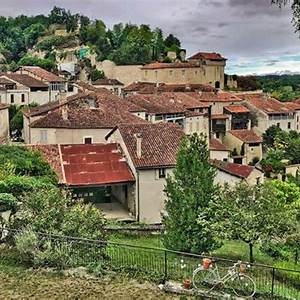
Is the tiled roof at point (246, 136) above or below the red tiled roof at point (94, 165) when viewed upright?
above

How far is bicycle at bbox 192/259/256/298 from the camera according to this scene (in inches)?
452

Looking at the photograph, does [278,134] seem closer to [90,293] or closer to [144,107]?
[144,107]

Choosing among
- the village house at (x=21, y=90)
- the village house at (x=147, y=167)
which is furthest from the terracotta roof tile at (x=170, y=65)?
the village house at (x=147, y=167)

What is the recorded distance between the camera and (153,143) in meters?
28.5

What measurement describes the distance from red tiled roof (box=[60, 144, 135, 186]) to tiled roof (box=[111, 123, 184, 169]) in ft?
2.79

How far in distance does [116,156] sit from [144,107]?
19731 millimetres

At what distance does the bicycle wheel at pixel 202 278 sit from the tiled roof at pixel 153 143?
14.8 m

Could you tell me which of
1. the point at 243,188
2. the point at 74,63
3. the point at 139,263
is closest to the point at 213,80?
the point at 74,63

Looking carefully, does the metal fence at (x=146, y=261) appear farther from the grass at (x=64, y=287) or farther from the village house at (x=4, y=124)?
the village house at (x=4, y=124)

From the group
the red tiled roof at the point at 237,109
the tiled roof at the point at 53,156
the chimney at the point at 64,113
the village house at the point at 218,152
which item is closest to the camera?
the tiled roof at the point at 53,156

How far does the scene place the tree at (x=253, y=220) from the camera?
16.4 m

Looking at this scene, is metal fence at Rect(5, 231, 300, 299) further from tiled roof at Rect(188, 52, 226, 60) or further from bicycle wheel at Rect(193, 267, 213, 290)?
tiled roof at Rect(188, 52, 226, 60)

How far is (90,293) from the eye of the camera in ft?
37.9

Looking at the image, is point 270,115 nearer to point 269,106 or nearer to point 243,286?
point 269,106
